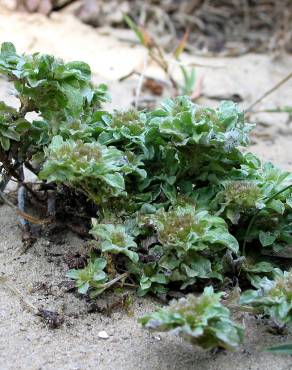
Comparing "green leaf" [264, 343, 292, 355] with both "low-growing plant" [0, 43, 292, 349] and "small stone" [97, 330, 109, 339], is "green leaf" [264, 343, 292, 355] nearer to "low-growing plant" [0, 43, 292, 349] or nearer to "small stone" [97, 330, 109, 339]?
"low-growing plant" [0, 43, 292, 349]

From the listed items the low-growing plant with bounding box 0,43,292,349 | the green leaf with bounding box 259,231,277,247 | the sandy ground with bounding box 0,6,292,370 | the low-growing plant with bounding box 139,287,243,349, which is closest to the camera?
the low-growing plant with bounding box 139,287,243,349

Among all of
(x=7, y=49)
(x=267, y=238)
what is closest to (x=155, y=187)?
(x=267, y=238)

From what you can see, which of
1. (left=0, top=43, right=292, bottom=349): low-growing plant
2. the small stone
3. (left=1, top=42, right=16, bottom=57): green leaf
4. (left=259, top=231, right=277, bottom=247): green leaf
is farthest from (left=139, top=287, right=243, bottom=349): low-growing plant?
(left=1, top=42, right=16, bottom=57): green leaf

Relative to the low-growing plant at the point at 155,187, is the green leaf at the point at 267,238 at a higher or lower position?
lower

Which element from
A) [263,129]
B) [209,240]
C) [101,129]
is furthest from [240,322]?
[263,129]

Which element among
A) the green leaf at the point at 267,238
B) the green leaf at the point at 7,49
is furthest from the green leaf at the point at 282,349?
the green leaf at the point at 7,49

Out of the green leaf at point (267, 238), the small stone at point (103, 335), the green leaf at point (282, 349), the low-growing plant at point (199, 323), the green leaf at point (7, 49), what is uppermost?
the green leaf at point (7, 49)

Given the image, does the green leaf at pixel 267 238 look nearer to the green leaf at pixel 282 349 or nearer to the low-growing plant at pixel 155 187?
the low-growing plant at pixel 155 187

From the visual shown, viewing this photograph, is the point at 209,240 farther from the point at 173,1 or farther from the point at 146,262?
the point at 173,1

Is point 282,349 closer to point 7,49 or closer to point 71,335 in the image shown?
point 71,335
